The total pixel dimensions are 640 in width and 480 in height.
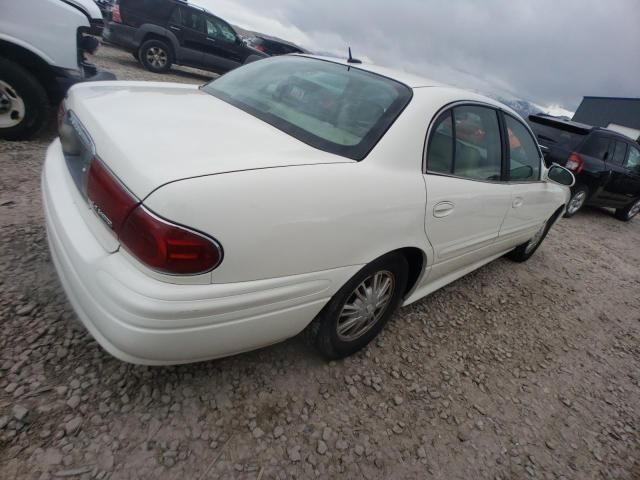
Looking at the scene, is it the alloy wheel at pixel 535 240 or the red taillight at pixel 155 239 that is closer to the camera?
the red taillight at pixel 155 239

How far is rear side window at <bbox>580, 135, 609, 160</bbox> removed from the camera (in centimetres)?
603

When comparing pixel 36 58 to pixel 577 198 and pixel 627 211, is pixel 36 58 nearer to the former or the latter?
pixel 577 198

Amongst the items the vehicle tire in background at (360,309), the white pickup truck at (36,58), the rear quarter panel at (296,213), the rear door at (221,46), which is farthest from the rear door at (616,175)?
the rear door at (221,46)

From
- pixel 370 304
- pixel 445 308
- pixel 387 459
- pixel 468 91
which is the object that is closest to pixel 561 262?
pixel 445 308

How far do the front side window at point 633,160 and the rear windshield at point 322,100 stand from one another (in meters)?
7.06

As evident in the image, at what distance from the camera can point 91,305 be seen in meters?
1.31

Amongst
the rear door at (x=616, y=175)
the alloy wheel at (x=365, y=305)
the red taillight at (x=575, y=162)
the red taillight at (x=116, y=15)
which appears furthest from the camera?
the red taillight at (x=116, y=15)

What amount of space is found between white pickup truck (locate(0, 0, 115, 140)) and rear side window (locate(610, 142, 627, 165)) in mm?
7756

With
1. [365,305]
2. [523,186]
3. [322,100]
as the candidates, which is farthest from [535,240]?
[322,100]

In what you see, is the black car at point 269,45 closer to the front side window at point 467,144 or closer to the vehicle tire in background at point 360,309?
the front side window at point 467,144

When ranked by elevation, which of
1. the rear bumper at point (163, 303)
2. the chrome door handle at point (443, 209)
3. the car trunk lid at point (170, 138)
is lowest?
the rear bumper at point (163, 303)

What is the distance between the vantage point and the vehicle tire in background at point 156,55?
341 inches

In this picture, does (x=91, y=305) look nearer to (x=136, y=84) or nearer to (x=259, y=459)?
(x=259, y=459)

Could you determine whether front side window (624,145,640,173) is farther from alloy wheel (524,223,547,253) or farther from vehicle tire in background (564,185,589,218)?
alloy wheel (524,223,547,253)
